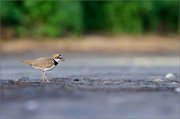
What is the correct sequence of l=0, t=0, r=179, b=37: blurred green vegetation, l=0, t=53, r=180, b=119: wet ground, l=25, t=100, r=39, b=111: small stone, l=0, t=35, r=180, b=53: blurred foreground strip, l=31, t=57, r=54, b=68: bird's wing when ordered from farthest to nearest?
l=0, t=0, r=179, b=37: blurred green vegetation → l=0, t=35, r=180, b=53: blurred foreground strip → l=31, t=57, r=54, b=68: bird's wing → l=25, t=100, r=39, b=111: small stone → l=0, t=53, r=180, b=119: wet ground

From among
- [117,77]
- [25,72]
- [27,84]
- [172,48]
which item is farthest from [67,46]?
[27,84]

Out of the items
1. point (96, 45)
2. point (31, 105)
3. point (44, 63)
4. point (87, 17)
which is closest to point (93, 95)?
point (31, 105)

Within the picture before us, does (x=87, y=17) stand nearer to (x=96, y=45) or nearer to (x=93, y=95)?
(x=96, y=45)

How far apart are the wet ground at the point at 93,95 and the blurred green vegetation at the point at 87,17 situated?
1032cm

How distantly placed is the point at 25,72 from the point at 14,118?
28.2 ft

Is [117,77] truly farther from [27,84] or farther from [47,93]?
[47,93]

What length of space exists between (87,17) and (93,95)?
2040 cm

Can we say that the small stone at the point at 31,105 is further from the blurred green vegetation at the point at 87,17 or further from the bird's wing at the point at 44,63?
the blurred green vegetation at the point at 87,17

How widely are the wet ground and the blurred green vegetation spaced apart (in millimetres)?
10322

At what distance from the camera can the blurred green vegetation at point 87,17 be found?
1224 inches

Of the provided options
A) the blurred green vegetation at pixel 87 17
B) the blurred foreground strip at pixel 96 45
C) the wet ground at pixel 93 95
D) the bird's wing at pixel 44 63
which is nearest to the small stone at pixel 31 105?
the wet ground at pixel 93 95

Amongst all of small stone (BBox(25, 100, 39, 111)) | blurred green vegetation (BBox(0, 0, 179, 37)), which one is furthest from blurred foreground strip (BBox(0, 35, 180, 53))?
small stone (BBox(25, 100, 39, 111))

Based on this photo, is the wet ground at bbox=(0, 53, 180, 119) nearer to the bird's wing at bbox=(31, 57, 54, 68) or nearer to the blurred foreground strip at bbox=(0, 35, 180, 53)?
the bird's wing at bbox=(31, 57, 54, 68)

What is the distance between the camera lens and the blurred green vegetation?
31078 mm
